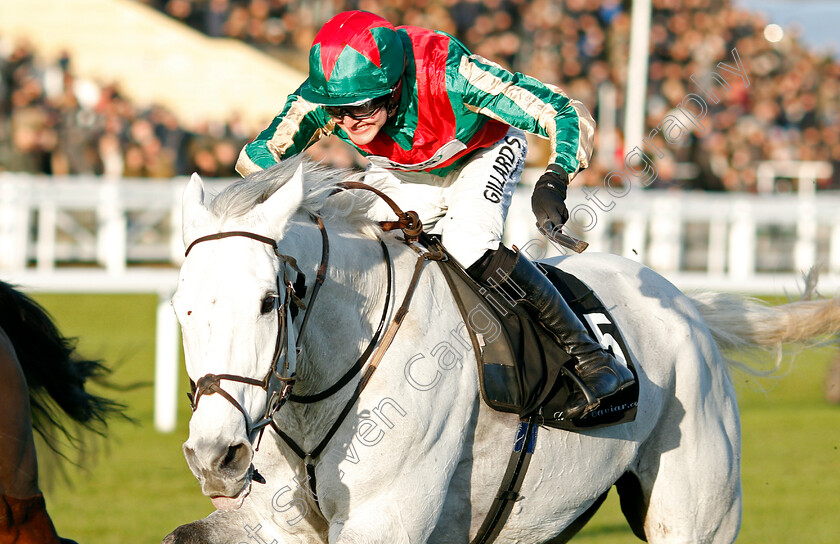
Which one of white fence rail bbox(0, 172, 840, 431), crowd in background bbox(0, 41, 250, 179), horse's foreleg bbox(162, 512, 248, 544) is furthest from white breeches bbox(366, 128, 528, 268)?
crowd in background bbox(0, 41, 250, 179)

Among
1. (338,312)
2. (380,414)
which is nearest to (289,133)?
(338,312)

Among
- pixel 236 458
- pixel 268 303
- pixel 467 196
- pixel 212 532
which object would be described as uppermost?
pixel 467 196

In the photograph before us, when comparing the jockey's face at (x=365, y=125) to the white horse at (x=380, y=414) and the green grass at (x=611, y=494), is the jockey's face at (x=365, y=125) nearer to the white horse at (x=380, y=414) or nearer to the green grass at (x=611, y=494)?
the white horse at (x=380, y=414)

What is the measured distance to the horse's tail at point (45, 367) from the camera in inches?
156

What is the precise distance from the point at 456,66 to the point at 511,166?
46 centimetres

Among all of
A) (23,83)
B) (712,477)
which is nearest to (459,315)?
(712,477)

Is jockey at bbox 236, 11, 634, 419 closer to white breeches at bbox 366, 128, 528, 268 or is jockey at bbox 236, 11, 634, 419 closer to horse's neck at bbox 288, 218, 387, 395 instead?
white breeches at bbox 366, 128, 528, 268

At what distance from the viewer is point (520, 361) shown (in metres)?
3.54

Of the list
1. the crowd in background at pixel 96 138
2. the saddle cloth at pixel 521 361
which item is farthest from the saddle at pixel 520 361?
the crowd in background at pixel 96 138

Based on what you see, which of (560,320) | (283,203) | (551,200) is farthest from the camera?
(560,320)

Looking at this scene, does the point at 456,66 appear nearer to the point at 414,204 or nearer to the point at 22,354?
the point at 414,204

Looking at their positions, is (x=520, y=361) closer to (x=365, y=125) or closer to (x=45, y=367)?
(x=365, y=125)

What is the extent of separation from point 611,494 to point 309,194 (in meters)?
5.31

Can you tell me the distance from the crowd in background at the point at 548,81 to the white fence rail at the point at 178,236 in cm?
119
